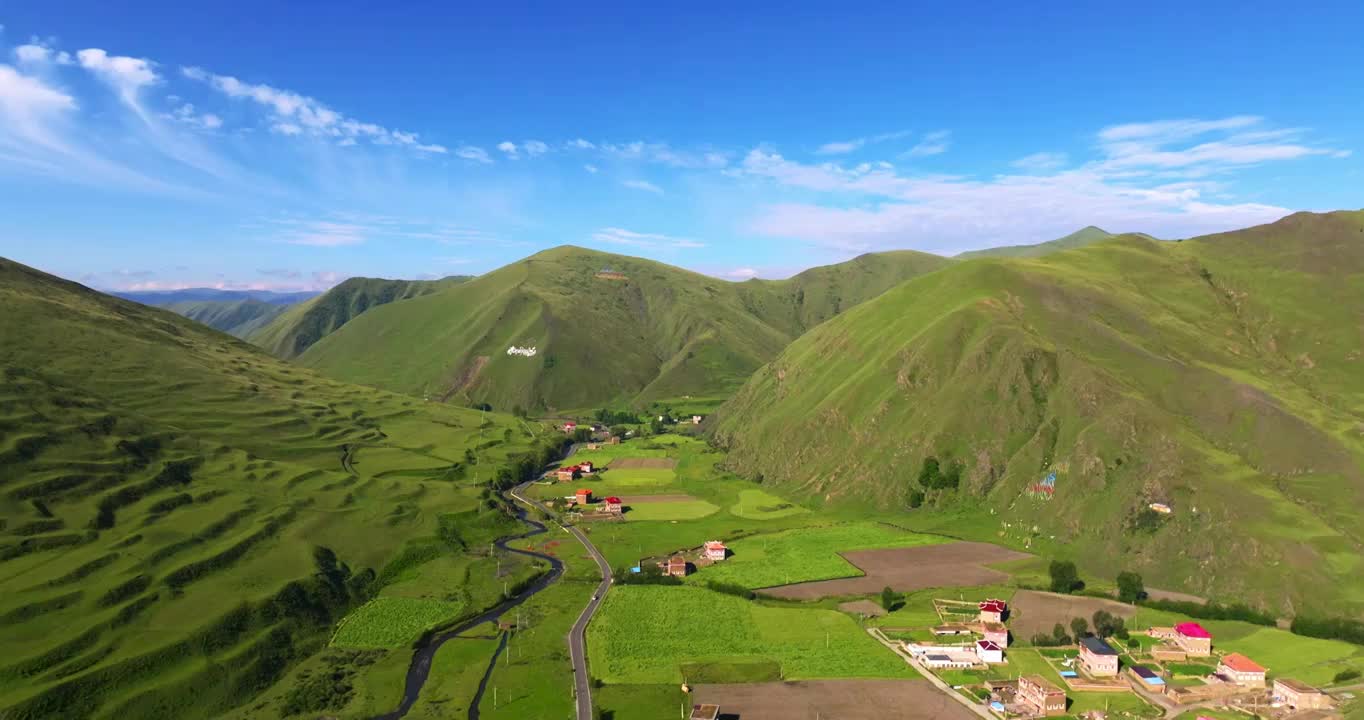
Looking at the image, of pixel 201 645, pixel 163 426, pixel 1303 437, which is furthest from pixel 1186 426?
pixel 163 426

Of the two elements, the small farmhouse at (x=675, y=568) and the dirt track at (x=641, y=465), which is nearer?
the small farmhouse at (x=675, y=568)

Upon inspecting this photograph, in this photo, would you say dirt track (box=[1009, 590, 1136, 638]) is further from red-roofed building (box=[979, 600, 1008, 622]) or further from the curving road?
the curving road

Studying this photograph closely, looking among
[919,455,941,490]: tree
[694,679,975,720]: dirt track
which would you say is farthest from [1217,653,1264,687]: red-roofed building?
[919,455,941,490]: tree

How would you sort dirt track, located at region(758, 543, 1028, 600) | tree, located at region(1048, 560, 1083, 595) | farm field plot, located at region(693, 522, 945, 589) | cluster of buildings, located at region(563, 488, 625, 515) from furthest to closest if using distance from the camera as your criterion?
cluster of buildings, located at region(563, 488, 625, 515), farm field plot, located at region(693, 522, 945, 589), dirt track, located at region(758, 543, 1028, 600), tree, located at region(1048, 560, 1083, 595)

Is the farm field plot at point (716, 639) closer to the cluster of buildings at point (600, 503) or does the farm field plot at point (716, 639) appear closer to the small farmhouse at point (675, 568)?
the small farmhouse at point (675, 568)

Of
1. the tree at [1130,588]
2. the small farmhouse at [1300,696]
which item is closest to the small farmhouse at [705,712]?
the small farmhouse at [1300,696]

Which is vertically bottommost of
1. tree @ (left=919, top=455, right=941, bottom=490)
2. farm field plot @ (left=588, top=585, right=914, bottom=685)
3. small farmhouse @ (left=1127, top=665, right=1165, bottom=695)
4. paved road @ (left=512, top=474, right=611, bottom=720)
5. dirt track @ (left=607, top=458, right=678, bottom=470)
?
paved road @ (left=512, top=474, right=611, bottom=720)
